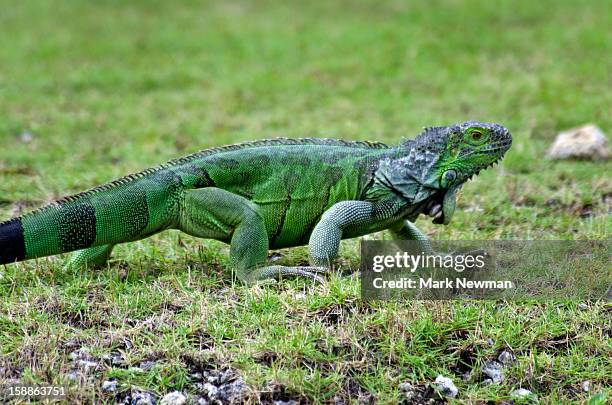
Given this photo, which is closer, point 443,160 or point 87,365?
point 87,365

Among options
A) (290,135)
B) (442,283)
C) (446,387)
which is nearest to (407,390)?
(446,387)

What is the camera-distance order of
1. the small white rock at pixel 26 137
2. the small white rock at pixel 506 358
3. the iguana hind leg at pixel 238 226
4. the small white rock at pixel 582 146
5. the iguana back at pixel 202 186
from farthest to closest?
the small white rock at pixel 26 137, the small white rock at pixel 582 146, the iguana hind leg at pixel 238 226, the iguana back at pixel 202 186, the small white rock at pixel 506 358

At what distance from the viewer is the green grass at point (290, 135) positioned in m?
4.99

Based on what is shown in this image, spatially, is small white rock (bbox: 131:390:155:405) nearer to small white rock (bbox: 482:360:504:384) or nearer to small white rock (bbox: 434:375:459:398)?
small white rock (bbox: 434:375:459:398)

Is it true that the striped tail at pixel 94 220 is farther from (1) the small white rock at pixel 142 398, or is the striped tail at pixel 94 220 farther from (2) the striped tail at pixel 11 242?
(1) the small white rock at pixel 142 398

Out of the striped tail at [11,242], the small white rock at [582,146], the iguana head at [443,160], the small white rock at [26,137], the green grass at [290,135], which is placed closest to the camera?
the green grass at [290,135]

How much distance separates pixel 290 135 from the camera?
34.7 feet

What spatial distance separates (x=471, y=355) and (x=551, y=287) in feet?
3.14

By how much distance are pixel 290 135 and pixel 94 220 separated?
5.14m

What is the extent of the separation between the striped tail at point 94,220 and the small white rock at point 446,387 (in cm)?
209

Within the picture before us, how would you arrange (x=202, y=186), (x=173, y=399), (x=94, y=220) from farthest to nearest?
(x=202, y=186)
(x=94, y=220)
(x=173, y=399)

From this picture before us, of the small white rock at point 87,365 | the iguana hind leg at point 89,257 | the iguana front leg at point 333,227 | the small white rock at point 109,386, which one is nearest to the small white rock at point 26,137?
the iguana hind leg at point 89,257

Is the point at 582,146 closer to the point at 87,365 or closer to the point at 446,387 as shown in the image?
the point at 446,387

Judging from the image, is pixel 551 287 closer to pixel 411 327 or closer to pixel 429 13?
pixel 411 327
